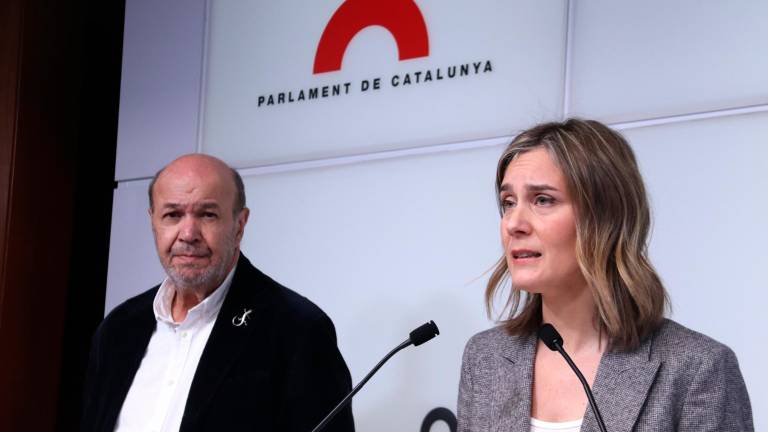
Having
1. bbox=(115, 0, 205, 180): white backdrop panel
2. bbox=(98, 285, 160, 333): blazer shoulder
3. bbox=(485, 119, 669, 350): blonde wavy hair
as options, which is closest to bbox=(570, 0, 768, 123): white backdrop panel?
bbox=(485, 119, 669, 350): blonde wavy hair

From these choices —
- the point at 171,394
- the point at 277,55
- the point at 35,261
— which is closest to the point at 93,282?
the point at 35,261

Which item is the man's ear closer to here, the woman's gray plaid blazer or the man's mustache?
the man's mustache

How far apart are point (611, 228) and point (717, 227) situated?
32.2 inches

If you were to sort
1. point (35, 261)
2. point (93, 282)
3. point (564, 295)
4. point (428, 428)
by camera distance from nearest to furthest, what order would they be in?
point (564, 295)
point (428, 428)
point (35, 261)
point (93, 282)

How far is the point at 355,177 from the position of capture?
12.2ft

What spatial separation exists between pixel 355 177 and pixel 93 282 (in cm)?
159

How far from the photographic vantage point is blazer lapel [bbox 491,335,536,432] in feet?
7.22

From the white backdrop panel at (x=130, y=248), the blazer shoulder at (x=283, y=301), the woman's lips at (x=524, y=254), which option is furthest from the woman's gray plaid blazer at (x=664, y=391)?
the white backdrop panel at (x=130, y=248)

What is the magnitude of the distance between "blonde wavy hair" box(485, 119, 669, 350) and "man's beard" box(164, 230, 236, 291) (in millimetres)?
1190

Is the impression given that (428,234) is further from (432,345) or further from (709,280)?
(709,280)

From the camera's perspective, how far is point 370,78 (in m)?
3.74

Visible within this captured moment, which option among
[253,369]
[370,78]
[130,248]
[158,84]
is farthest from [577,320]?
[158,84]

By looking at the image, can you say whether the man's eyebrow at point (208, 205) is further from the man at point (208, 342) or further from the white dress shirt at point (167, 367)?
the white dress shirt at point (167, 367)

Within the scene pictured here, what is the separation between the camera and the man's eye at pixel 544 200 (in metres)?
2.27
